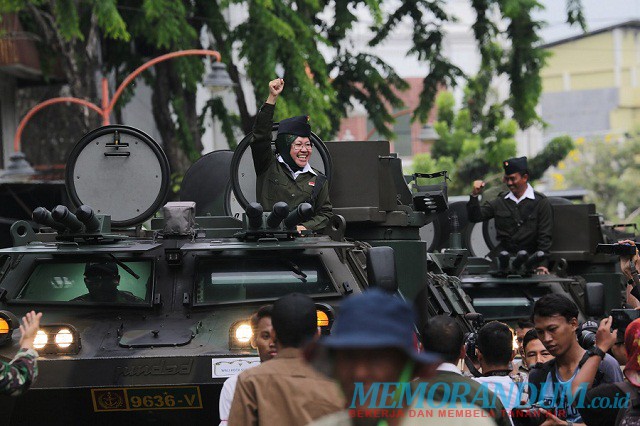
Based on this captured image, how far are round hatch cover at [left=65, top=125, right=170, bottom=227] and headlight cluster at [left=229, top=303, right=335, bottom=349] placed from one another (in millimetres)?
2314

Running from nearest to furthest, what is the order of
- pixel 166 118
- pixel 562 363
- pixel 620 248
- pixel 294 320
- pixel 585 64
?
pixel 294 320
pixel 562 363
pixel 620 248
pixel 166 118
pixel 585 64

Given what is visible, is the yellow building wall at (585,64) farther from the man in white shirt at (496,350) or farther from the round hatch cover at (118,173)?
the man in white shirt at (496,350)

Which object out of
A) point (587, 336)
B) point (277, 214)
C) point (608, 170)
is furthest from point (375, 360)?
point (608, 170)

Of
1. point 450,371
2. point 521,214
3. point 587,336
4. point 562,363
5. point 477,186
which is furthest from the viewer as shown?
point 521,214

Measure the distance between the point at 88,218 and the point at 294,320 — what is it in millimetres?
3888

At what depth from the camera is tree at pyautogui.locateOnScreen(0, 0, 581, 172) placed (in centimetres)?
2180

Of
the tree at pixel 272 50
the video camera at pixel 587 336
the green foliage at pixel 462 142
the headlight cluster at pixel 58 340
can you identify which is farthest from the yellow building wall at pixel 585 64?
the video camera at pixel 587 336

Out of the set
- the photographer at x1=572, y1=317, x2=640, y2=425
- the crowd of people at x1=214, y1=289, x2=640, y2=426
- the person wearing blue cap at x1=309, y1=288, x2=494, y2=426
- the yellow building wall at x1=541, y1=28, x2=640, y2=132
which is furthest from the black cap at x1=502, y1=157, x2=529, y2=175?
the yellow building wall at x1=541, y1=28, x2=640, y2=132

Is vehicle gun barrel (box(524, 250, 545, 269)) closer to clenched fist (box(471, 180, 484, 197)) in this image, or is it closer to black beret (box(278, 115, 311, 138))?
clenched fist (box(471, 180, 484, 197))

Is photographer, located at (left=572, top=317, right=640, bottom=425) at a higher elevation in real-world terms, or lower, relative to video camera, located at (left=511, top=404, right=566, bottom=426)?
higher

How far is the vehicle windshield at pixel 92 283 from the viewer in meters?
9.26

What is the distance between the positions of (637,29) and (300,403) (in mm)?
65256

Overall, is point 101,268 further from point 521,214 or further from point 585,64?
point 585,64

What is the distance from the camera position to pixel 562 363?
7.21 meters
